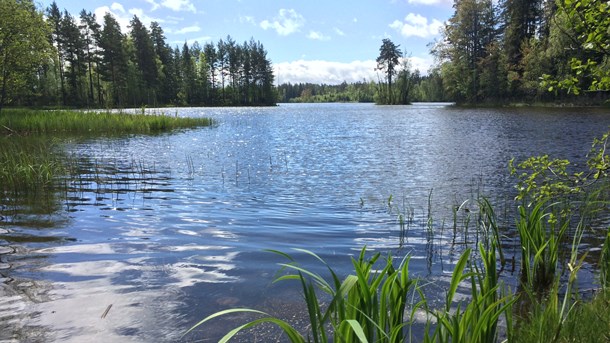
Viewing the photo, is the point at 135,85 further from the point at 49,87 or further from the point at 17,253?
the point at 17,253

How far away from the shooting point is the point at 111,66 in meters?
90.7

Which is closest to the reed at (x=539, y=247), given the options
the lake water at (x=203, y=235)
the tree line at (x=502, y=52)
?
the lake water at (x=203, y=235)

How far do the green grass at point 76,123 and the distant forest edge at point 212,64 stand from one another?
389 cm

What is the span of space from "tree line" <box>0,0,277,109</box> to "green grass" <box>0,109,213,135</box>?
12.3ft

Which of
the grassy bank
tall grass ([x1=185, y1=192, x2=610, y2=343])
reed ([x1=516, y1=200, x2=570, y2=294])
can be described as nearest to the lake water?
reed ([x1=516, y1=200, x2=570, y2=294])

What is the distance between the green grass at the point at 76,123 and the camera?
2738 cm

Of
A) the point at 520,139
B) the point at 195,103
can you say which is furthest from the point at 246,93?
the point at 520,139

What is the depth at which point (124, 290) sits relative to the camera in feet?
17.0

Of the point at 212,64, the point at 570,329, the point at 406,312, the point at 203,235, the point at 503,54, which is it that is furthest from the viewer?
the point at 212,64

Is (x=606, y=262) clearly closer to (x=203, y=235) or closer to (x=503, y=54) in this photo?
(x=203, y=235)

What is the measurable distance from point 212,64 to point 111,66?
4379 centimetres

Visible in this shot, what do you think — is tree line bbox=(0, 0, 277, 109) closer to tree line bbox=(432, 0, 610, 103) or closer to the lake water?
the lake water

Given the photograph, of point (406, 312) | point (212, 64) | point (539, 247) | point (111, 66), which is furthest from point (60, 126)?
point (212, 64)

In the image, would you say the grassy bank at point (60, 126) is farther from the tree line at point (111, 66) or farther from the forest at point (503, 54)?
the forest at point (503, 54)
